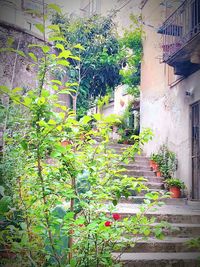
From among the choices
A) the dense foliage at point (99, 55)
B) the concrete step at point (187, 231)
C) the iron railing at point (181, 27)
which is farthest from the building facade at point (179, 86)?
the dense foliage at point (99, 55)

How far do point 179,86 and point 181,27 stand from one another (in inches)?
31.3

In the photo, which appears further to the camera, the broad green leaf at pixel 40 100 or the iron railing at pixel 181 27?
the iron railing at pixel 181 27

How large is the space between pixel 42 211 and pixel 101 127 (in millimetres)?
Result: 428

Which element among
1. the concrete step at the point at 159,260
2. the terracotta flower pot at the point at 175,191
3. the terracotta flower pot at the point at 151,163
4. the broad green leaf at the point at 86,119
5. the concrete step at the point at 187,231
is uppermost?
the broad green leaf at the point at 86,119

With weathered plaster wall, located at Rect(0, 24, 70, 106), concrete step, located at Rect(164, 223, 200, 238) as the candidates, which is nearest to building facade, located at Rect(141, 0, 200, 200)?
concrete step, located at Rect(164, 223, 200, 238)

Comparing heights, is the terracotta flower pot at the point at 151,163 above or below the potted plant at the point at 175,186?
above

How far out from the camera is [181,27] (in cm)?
295

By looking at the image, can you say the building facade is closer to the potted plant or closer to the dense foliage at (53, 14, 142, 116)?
the potted plant

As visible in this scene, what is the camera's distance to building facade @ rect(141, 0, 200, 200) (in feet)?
8.92

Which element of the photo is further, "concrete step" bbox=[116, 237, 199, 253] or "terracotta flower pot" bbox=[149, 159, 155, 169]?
"terracotta flower pot" bbox=[149, 159, 155, 169]

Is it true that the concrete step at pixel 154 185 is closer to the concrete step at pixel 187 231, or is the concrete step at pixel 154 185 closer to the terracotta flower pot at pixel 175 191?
the terracotta flower pot at pixel 175 191

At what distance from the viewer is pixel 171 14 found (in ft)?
9.40

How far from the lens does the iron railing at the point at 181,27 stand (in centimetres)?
242

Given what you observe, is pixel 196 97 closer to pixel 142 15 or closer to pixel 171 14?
pixel 171 14
